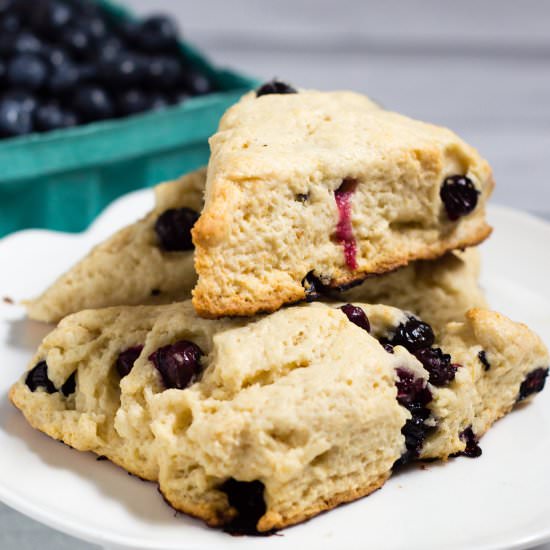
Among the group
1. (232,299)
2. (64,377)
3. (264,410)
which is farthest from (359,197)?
(64,377)

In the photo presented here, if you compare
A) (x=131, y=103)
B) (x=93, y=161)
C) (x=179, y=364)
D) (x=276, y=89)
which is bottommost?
(x=93, y=161)

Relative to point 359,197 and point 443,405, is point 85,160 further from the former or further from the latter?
point 443,405

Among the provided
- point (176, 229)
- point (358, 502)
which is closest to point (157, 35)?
point (176, 229)

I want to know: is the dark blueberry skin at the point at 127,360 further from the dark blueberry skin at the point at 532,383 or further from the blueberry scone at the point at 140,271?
the dark blueberry skin at the point at 532,383

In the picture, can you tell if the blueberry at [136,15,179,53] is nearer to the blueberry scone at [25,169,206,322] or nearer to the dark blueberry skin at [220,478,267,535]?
the blueberry scone at [25,169,206,322]

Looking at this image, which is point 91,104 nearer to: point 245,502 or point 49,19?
point 49,19

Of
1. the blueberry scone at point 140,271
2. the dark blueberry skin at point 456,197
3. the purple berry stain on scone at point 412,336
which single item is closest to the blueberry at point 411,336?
the purple berry stain on scone at point 412,336

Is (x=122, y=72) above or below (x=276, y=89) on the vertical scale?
below
